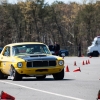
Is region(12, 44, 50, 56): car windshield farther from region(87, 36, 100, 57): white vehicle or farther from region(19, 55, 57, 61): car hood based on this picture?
region(87, 36, 100, 57): white vehicle

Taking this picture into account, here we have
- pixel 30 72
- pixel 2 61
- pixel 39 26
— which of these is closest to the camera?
pixel 30 72

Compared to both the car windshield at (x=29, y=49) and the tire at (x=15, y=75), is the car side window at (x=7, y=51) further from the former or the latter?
the tire at (x=15, y=75)

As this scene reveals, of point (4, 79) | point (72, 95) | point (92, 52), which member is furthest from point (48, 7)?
point (72, 95)

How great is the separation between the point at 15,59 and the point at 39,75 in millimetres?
1122

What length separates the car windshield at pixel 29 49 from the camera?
2172 centimetres

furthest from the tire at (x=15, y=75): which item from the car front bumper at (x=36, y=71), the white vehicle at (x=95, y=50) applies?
the white vehicle at (x=95, y=50)

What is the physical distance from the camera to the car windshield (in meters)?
21.7

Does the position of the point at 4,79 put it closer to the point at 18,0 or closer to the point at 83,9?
the point at 83,9

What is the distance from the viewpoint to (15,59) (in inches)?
819

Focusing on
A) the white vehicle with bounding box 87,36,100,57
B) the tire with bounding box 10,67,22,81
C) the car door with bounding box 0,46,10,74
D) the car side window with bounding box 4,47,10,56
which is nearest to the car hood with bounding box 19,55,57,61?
the tire with bounding box 10,67,22,81

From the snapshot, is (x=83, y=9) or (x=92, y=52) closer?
(x=92, y=52)

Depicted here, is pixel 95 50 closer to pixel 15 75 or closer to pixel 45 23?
pixel 45 23

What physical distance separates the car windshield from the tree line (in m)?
63.1

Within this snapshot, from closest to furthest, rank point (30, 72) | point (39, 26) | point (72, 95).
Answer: point (72, 95) < point (30, 72) < point (39, 26)
